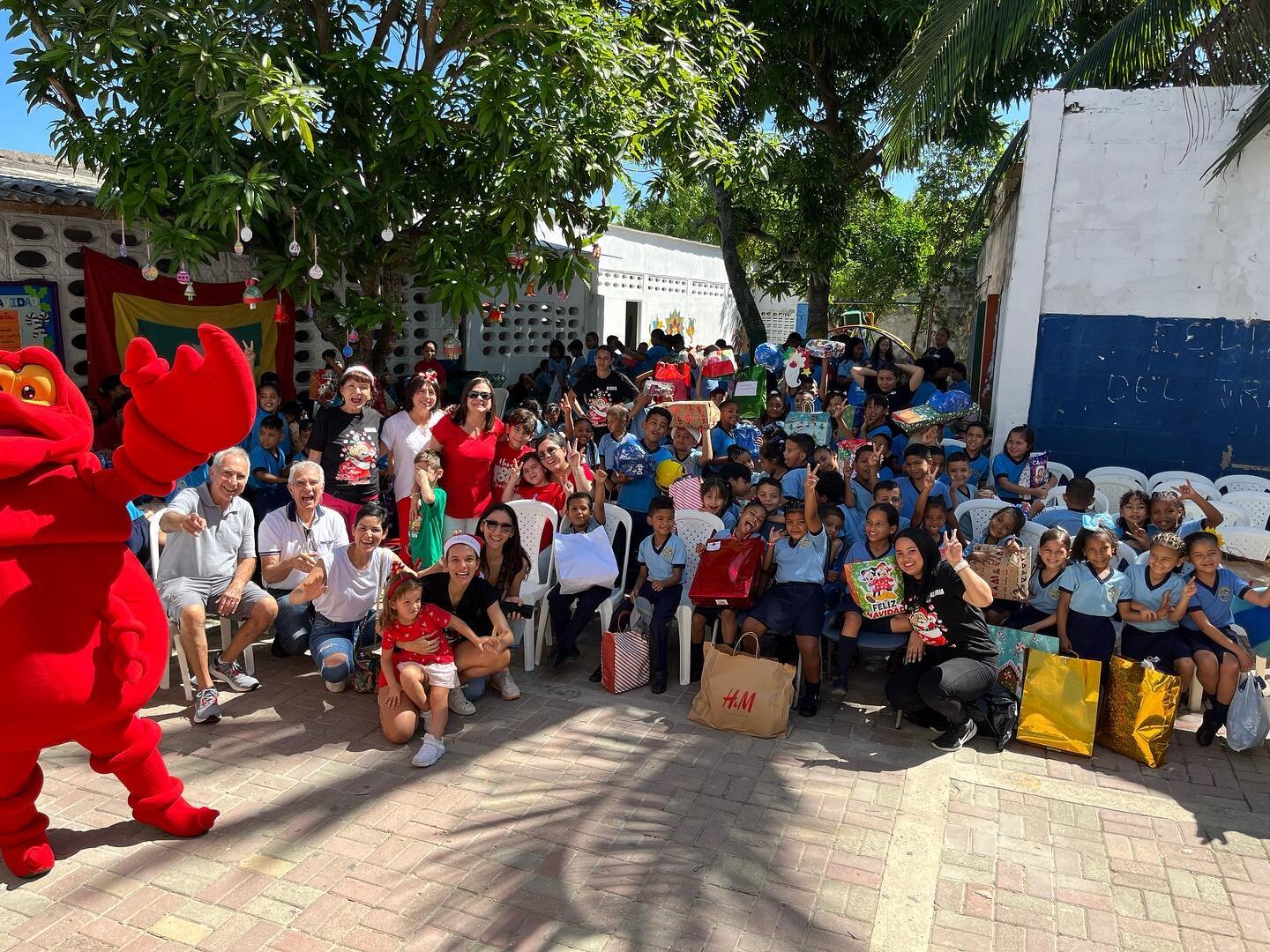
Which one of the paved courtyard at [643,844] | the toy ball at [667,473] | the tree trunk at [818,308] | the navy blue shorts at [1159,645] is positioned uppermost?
the tree trunk at [818,308]

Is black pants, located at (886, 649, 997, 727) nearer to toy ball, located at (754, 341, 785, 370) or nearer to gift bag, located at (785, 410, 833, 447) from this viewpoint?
gift bag, located at (785, 410, 833, 447)

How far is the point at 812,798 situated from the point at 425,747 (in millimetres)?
1856

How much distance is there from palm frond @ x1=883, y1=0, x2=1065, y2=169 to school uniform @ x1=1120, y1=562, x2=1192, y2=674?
4361mm

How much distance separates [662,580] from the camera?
5.70 m

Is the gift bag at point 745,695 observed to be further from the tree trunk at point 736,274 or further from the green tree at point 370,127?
the tree trunk at point 736,274

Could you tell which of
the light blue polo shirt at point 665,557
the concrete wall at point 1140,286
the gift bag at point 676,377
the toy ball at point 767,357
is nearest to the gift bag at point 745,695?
the light blue polo shirt at point 665,557

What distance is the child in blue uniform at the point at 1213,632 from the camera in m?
4.88

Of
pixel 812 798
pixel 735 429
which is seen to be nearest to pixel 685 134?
pixel 735 429

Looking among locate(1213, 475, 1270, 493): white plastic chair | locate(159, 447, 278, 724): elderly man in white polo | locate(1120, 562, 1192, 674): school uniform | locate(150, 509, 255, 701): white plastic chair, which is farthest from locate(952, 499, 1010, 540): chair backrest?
locate(150, 509, 255, 701): white plastic chair

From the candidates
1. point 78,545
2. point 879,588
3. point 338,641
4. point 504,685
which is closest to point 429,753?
point 504,685

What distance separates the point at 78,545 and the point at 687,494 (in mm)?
3716

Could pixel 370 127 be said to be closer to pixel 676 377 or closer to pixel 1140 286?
pixel 676 377

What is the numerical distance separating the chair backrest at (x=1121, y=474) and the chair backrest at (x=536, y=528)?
15.0ft

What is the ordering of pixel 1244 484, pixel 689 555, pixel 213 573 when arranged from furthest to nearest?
1. pixel 1244 484
2. pixel 689 555
3. pixel 213 573
